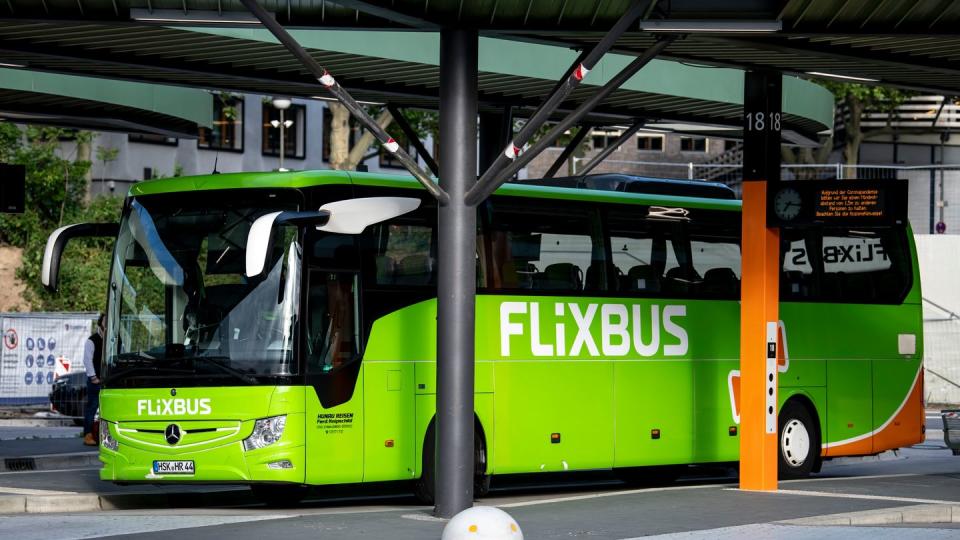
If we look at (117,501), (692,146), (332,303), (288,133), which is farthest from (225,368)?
(692,146)

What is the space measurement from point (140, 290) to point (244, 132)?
143 feet

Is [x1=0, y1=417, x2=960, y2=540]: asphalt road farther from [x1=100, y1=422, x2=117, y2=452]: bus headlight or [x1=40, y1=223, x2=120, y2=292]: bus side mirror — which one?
[x1=40, y1=223, x2=120, y2=292]: bus side mirror

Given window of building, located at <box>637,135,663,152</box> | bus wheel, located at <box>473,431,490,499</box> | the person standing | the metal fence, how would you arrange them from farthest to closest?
window of building, located at <box>637,135,663,152</box>
the metal fence
the person standing
bus wheel, located at <box>473,431,490,499</box>

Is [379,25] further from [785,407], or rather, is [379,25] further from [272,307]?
[785,407]

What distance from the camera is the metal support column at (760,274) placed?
16.4 meters

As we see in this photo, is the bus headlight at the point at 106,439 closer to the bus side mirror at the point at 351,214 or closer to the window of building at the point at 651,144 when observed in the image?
the bus side mirror at the point at 351,214

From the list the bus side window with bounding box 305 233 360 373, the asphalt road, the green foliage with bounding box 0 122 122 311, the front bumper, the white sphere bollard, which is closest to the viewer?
the white sphere bollard

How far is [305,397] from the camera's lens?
15.2 m

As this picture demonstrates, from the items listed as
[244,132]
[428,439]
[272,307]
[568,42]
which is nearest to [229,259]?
[272,307]

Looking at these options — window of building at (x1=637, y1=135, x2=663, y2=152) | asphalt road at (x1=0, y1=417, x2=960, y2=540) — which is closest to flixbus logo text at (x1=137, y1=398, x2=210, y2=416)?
asphalt road at (x1=0, y1=417, x2=960, y2=540)

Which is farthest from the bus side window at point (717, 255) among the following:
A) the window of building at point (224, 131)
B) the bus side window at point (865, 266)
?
the window of building at point (224, 131)

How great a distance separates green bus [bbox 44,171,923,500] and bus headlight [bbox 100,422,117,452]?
0.02 metres

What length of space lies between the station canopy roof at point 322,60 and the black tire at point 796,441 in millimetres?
4066

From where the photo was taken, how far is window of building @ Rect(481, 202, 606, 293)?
17047 millimetres
